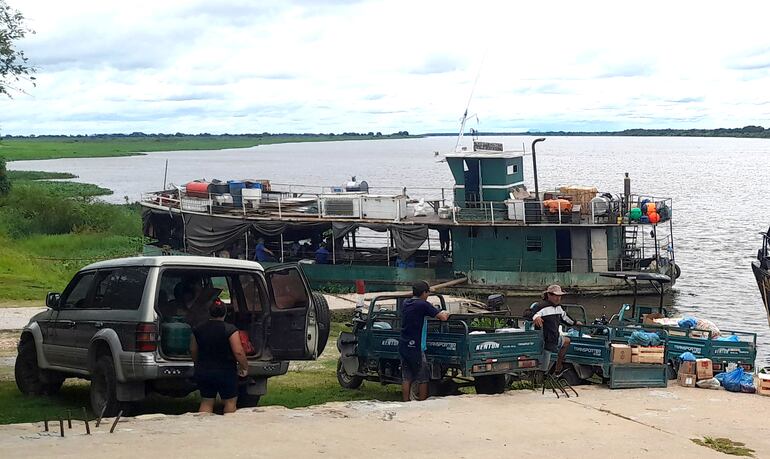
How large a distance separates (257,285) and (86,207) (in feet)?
135

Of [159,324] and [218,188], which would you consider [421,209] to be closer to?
[218,188]

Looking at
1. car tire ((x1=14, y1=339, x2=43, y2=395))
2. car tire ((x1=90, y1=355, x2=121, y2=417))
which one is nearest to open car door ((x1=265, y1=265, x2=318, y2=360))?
car tire ((x1=90, y1=355, x2=121, y2=417))

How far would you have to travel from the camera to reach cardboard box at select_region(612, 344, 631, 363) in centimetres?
1398

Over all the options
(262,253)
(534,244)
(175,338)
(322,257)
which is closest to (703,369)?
(175,338)

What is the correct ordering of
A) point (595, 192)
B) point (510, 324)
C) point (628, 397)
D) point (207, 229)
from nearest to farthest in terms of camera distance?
point (628, 397), point (510, 324), point (595, 192), point (207, 229)

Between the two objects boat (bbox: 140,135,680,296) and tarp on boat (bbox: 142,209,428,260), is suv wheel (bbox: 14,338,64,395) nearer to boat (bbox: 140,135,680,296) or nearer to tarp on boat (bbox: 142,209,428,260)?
boat (bbox: 140,135,680,296)

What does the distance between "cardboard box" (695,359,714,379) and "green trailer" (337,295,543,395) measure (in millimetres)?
3032

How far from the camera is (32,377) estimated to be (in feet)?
39.5

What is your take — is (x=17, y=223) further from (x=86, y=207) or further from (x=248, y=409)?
(x=248, y=409)

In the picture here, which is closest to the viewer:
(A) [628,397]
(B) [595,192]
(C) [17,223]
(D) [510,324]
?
(A) [628,397]

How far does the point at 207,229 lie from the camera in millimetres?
34469

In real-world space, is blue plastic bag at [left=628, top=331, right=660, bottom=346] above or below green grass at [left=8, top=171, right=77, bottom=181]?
below

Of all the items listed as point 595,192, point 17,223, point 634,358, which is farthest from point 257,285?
point 17,223

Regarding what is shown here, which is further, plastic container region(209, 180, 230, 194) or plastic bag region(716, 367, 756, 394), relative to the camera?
plastic container region(209, 180, 230, 194)
